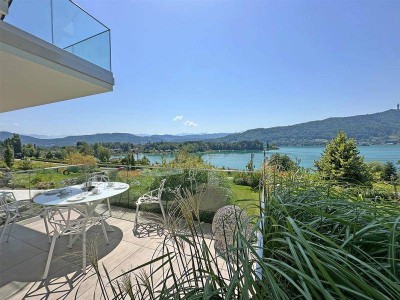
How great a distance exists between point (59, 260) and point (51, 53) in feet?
12.0

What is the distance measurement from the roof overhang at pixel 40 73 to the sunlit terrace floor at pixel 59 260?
299cm

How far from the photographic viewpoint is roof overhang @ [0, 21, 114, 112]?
3.45m

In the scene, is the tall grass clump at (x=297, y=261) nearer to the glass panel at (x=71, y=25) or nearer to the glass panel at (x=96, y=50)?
the glass panel at (x=71, y=25)

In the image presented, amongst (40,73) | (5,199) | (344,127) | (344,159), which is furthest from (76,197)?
(344,127)

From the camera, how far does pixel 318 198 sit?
4.37 feet

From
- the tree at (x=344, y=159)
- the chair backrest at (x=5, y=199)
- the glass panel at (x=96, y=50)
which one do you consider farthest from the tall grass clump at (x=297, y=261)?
the tree at (x=344, y=159)

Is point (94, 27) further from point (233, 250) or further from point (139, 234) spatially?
point (233, 250)

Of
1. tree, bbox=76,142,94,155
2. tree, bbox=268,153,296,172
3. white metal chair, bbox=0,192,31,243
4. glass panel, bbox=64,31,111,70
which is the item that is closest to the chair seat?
white metal chair, bbox=0,192,31,243

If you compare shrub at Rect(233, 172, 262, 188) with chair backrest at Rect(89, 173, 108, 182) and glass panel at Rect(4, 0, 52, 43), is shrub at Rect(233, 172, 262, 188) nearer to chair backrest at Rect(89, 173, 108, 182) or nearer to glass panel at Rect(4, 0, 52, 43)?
chair backrest at Rect(89, 173, 108, 182)

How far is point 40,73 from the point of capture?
4133 mm

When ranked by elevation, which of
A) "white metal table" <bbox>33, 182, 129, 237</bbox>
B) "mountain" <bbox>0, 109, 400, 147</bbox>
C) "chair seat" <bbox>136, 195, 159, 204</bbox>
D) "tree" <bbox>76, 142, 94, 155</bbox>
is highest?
"mountain" <bbox>0, 109, 400, 147</bbox>

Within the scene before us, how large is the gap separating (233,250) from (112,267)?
275cm

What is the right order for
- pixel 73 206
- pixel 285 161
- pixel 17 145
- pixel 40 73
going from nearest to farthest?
pixel 285 161, pixel 73 206, pixel 40 73, pixel 17 145

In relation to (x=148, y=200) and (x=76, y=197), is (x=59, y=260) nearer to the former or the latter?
(x=76, y=197)
